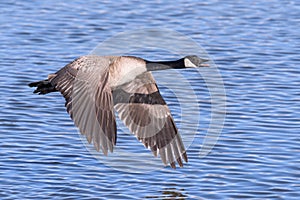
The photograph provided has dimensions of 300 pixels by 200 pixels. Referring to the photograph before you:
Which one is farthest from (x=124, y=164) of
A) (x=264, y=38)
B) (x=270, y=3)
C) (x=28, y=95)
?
(x=270, y=3)

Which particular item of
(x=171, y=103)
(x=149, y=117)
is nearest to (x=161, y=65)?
(x=149, y=117)

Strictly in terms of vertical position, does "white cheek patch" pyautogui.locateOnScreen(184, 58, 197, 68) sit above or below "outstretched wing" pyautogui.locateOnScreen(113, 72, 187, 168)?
above

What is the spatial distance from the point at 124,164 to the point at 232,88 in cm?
354

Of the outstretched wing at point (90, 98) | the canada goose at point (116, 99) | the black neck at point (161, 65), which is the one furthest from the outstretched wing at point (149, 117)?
the outstretched wing at point (90, 98)

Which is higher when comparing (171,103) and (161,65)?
(161,65)

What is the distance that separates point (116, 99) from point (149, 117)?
1.51 feet

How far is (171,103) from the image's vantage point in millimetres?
11820

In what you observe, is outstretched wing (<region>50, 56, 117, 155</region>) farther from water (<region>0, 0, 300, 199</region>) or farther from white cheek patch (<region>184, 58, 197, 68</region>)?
water (<region>0, 0, 300, 199</region>)

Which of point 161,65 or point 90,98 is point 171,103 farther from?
point 90,98

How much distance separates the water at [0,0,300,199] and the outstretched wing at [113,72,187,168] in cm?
31

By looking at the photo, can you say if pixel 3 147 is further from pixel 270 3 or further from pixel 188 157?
pixel 270 3

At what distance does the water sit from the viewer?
8.78 m

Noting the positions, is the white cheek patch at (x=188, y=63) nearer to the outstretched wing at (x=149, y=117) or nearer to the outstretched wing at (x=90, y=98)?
the outstretched wing at (x=149, y=117)

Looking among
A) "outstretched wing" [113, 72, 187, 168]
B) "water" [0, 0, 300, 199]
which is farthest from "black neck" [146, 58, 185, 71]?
"water" [0, 0, 300, 199]
